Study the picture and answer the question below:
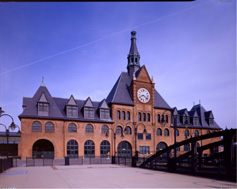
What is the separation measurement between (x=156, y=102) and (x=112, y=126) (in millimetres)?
12640

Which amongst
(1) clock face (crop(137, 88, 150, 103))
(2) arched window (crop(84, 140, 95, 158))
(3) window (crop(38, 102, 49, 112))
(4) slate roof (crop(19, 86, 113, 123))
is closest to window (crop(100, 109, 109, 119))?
(4) slate roof (crop(19, 86, 113, 123))

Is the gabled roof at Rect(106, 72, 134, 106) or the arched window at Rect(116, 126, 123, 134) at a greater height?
the gabled roof at Rect(106, 72, 134, 106)

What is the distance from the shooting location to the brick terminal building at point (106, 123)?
33406 millimetres

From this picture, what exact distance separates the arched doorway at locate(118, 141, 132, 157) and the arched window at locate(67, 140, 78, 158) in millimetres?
8700

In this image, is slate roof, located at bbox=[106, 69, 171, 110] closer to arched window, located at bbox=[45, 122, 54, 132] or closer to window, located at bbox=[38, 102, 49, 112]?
arched window, located at bbox=[45, 122, 54, 132]

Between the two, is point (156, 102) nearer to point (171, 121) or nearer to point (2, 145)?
point (171, 121)

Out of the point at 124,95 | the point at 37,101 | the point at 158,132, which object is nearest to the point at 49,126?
the point at 37,101

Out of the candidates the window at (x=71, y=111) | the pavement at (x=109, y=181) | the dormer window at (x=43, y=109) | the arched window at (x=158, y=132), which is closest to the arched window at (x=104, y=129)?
the window at (x=71, y=111)

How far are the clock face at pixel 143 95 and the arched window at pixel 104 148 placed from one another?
39.4 ft

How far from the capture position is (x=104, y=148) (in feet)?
123

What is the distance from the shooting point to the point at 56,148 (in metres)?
33.6

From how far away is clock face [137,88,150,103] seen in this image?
42.4 metres

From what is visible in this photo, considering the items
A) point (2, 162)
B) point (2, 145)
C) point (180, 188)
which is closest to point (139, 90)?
point (2, 162)

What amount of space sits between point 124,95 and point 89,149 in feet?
43.8
